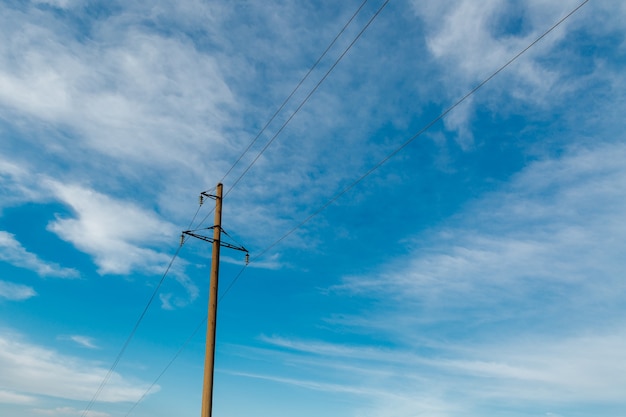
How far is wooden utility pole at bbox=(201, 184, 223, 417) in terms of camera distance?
1730 centimetres

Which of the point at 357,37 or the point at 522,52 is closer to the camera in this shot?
the point at 522,52

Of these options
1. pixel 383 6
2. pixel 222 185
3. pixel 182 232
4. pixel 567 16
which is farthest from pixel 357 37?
pixel 182 232

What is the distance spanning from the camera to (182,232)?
2212cm

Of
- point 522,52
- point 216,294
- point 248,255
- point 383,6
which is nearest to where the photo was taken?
point 522,52

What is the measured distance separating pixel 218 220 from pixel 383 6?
40.0 feet

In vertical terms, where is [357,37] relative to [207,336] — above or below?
above

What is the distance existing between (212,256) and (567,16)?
15.8 m

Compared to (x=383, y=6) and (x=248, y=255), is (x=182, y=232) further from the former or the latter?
(x=383, y=6)

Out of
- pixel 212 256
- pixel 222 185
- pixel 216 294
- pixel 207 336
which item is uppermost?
pixel 222 185

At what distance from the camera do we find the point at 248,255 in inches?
940

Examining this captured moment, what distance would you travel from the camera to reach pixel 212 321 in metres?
18.9

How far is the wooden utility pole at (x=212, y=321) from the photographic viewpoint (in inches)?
681

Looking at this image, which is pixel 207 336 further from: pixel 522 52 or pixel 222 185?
pixel 522 52

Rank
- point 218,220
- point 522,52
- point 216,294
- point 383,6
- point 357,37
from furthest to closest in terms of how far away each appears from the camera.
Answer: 1. point 218,220
2. point 216,294
3. point 357,37
4. point 383,6
5. point 522,52
